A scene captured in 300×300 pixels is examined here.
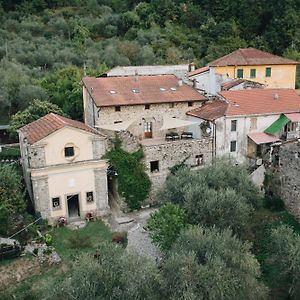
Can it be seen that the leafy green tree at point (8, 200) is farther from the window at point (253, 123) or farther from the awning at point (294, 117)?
the awning at point (294, 117)

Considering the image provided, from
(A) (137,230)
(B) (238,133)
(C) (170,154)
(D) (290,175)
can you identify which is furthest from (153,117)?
(D) (290,175)

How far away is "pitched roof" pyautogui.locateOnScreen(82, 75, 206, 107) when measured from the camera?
33.2 m

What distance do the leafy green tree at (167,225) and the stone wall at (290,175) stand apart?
8.74m

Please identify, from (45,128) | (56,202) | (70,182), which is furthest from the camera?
(45,128)

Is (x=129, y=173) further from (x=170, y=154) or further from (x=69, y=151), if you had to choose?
(x=69, y=151)

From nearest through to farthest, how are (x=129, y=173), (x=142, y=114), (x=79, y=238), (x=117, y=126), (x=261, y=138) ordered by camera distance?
(x=79, y=238) < (x=129, y=173) < (x=117, y=126) < (x=261, y=138) < (x=142, y=114)

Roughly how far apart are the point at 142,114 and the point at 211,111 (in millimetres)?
5169

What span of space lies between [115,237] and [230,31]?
45.6 metres

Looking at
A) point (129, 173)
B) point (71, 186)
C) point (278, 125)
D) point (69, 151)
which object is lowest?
point (71, 186)

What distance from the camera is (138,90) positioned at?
34.7 meters

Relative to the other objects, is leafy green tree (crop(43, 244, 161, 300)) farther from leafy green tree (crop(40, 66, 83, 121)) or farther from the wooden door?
leafy green tree (crop(40, 66, 83, 121))

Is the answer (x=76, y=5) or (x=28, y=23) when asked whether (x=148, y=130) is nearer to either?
(x=28, y=23)

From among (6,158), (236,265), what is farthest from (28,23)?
(236,265)

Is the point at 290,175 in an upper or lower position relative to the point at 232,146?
lower
